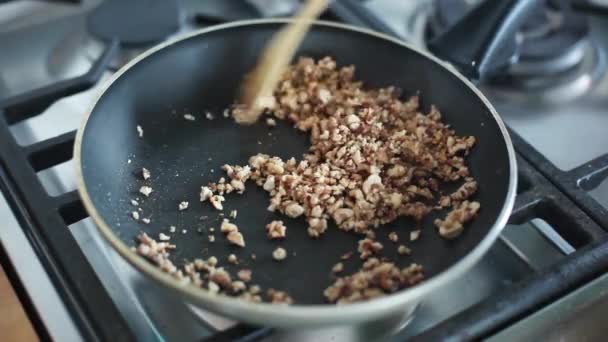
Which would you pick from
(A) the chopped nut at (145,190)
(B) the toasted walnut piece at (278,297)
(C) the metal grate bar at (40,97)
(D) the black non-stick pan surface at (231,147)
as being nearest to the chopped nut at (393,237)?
(D) the black non-stick pan surface at (231,147)

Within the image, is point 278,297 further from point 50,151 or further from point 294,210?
point 50,151

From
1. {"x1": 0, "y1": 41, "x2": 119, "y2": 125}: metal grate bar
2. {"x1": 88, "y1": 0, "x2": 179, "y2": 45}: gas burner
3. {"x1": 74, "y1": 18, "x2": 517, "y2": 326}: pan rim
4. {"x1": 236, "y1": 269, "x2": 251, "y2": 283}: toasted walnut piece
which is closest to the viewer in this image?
{"x1": 74, "y1": 18, "x2": 517, "y2": 326}: pan rim

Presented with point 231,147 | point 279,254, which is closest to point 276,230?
point 279,254

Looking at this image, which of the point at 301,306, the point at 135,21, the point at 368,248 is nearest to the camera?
the point at 301,306

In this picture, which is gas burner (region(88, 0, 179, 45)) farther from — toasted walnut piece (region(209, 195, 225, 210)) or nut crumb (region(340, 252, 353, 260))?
nut crumb (region(340, 252, 353, 260))

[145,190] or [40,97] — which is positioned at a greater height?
[40,97]

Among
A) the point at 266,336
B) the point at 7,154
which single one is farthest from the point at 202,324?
the point at 7,154

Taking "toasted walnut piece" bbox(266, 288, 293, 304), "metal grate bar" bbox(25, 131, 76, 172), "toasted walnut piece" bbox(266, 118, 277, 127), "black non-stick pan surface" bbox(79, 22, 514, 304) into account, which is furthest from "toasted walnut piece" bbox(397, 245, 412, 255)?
"metal grate bar" bbox(25, 131, 76, 172)
